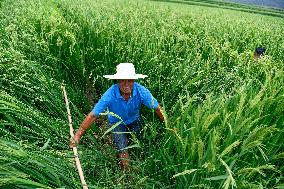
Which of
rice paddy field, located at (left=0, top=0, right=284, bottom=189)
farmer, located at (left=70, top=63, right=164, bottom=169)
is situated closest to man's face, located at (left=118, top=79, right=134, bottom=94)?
farmer, located at (left=70, top=63, right=164, bottom=169)

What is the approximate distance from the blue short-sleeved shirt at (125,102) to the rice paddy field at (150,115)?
241 mm

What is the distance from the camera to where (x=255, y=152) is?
2689 mm

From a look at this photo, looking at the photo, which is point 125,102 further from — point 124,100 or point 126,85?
point 126,85

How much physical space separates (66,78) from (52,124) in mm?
1346

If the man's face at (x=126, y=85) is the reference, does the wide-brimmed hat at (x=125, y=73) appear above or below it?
above

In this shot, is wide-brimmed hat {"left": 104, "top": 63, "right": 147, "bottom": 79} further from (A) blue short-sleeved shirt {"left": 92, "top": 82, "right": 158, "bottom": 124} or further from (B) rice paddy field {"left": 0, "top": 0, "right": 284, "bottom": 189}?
(B) rice paddy field {"left": 0, "top": 0, "right": 284, "bottom": 189}

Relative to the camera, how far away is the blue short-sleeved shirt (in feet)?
11.5

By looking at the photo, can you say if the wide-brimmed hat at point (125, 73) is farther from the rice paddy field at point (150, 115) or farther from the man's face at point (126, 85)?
the rice paddy field at point (150, 115)

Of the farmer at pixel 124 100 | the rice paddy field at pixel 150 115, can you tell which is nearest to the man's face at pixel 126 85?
the farmer at pixel 124 100

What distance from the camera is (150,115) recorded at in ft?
13.2

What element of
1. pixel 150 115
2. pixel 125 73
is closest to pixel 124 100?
pixel 125 73

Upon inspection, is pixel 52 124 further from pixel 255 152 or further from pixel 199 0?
pixel 199 0

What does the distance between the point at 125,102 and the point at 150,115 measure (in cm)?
46

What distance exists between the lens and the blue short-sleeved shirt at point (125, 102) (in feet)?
11.5
